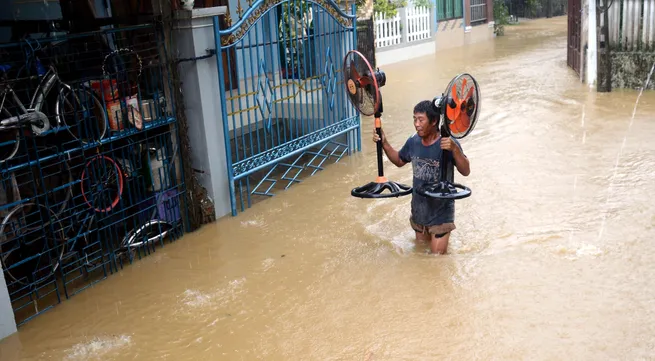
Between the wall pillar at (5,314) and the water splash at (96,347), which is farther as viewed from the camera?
the wall pillar at (5,314)

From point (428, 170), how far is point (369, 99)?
2.75ft

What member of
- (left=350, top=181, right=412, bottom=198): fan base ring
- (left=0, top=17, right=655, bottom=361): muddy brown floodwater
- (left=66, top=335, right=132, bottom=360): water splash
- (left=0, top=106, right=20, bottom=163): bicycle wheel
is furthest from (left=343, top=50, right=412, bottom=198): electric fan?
(left=0, top=106, right=20, bottom=163): bicycle wheel

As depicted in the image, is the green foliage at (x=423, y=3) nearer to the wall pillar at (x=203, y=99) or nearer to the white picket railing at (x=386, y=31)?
the white picket railing at (x=386, y=31)

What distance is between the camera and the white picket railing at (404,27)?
19.0 m

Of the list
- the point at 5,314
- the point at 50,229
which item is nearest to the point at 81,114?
the point at 50,229

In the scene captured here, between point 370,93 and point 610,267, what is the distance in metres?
2.45

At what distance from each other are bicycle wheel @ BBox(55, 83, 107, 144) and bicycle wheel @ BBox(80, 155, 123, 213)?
0.22 m

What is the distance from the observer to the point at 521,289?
193 inches

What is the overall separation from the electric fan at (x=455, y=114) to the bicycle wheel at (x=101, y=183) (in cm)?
274

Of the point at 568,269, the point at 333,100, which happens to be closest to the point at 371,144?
the point at 333,100

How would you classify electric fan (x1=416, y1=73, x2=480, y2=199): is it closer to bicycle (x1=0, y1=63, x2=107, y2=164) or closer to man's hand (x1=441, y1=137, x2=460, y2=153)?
Answer: man's hand (x1=441, y1=137, x2=460, y2=153)

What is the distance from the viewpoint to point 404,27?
65.7ft

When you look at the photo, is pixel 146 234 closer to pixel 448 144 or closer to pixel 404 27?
pixel 448 144

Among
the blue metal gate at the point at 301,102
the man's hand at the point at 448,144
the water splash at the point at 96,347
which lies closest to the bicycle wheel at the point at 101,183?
the water splash at the point at 96,347
